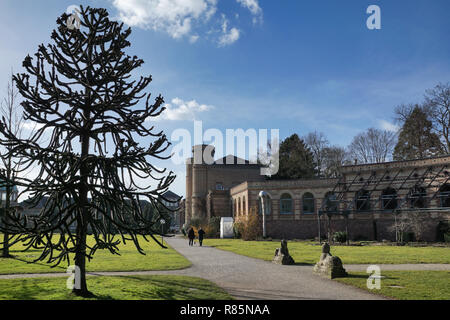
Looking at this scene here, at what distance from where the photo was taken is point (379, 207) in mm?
35812

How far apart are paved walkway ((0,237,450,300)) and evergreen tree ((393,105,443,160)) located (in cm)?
3525

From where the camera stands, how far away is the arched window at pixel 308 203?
39.4 meters

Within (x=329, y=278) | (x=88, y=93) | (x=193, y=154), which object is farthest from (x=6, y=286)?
(x=193, y=154)

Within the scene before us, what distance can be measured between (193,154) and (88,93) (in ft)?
176

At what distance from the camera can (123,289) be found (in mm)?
9750

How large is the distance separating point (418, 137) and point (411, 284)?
41278 mm

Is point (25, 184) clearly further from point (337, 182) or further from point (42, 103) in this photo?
A: point (337, 182)

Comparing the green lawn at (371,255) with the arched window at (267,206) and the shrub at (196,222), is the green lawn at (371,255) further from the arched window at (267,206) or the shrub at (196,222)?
the shrub at (196,222)

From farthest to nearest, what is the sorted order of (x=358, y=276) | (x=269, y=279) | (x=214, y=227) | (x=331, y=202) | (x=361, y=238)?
1. (x=214, y=227)
2. (x=331, y=202)
3. (x=361, y=238)
4. (x=358, y=276)
5. (x=269, y=279)

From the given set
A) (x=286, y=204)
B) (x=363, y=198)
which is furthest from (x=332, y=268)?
(x=286, y=204)

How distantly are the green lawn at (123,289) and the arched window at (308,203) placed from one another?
29.3 metres

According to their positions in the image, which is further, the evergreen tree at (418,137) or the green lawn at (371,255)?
the evergreen tree at (418,137)

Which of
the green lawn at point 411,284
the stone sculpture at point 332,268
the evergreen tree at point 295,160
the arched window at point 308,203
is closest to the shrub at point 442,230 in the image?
the arched window at point 308,203

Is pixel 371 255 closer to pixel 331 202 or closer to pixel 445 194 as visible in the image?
pixel 445 194
